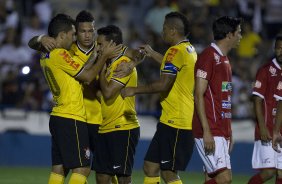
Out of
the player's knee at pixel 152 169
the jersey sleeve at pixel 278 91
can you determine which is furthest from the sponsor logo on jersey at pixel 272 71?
the player's knee at pixel 152 169

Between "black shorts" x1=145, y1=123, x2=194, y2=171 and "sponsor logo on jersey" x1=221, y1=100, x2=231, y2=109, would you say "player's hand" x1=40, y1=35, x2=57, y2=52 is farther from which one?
"sponsor logo on jersey" x1=221, y1=100, x2=231, y2=109

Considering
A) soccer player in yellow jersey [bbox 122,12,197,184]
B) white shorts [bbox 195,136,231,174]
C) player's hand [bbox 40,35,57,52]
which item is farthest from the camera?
soccer player in yellow jersey [bbox 122,12,197,184]

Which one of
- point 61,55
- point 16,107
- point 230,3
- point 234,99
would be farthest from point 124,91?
point 230,3

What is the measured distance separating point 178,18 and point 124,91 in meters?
1.06

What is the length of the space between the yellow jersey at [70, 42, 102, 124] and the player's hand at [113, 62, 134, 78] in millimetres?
341

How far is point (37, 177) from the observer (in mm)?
14180

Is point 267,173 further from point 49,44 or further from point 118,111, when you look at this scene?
point 49,44

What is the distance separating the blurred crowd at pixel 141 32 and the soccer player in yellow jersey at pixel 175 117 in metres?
5.44

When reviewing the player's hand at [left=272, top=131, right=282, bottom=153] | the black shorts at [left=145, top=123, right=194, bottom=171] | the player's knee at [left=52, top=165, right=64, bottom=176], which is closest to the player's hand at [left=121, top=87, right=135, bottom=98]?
the black shorts at [left=145, top=123, right=194, bottom=171]

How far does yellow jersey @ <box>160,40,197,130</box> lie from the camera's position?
9.99 metres

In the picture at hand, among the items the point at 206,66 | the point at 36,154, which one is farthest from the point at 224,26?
the point at 36,154

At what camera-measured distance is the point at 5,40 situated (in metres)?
17.3

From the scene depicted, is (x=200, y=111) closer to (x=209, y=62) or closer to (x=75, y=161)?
(x=209, y=62)

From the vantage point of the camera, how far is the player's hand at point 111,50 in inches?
381
